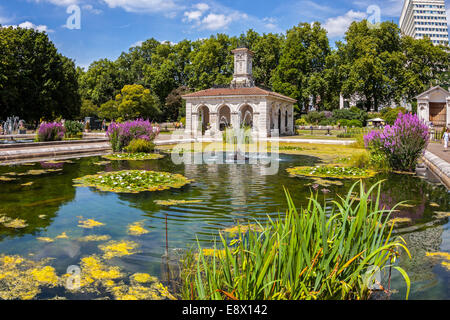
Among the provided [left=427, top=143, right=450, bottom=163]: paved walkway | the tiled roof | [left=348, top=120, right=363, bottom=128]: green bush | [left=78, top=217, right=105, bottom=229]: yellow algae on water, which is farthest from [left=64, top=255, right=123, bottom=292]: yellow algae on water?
[left=348, top=120, right=363, bottom=128]: green bush

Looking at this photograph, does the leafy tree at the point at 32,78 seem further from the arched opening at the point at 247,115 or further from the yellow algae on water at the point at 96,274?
the yellow algae on water at the point at 96,274

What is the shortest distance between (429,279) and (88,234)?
15.7ft

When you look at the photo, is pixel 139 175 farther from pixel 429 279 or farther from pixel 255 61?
pixel 255 61

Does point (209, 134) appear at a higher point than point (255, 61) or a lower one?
lower

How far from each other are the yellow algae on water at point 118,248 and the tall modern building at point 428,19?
145749 millimetres

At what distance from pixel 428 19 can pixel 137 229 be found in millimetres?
152983

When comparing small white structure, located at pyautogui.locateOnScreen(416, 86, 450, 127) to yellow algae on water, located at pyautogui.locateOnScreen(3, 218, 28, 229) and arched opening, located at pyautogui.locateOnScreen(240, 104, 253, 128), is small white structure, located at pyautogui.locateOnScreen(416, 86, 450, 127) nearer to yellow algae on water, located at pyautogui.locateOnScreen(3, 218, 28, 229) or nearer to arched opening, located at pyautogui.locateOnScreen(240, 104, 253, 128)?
arched opening, located at pyautogui.locateOnScreen(240, 104, 253, 128)

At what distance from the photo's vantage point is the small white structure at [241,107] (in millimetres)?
37594

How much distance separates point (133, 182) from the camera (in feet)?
32.6

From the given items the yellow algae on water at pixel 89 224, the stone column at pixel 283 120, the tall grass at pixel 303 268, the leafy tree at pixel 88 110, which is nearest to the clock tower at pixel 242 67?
the stone column at pixel 283 120

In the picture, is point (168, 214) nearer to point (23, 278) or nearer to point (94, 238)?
point (94, 238)

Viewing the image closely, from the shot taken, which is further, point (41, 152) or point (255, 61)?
point (255, 61)
